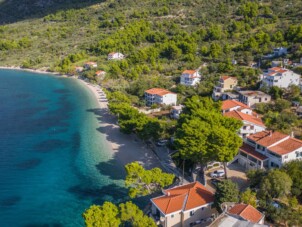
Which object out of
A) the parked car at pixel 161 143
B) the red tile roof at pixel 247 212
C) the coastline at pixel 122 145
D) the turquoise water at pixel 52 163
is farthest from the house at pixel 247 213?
the parked car at pixel 161 143

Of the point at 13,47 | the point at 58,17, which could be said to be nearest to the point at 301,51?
the point at 13,47

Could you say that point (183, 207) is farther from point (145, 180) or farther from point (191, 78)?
point (191, 78)

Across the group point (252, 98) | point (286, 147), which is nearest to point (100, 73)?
point (252, 98)

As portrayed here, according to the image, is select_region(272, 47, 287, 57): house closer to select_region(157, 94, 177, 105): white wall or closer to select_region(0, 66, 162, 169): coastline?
select_region(157, 94, 177, 105): white wall

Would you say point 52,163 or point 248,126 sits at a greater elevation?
point 248,126

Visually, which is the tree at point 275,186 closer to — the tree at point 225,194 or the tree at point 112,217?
the tree at point 225,194

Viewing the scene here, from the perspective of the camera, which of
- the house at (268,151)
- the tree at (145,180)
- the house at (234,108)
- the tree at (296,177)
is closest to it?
the tree at (296,177)

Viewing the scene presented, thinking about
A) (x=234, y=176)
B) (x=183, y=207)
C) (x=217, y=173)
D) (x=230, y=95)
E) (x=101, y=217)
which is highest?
(x=101, y=217)
